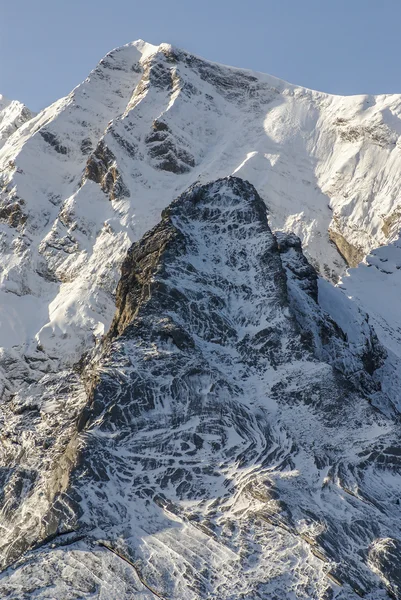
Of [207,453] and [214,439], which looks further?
[214,439]

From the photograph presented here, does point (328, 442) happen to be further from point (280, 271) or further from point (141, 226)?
point (141, 226)

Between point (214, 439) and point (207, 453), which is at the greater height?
point (214, 439)

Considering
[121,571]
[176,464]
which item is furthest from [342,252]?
[121,571]

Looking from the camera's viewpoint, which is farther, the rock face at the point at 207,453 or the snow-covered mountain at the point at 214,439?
the snow-covered mountain at the point at 214,439

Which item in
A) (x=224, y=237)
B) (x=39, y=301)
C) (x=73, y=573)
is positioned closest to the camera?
(x=73, y=573)

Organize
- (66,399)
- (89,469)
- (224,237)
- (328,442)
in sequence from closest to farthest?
(89,469)
(328,442)
(66,399)
(224,237)

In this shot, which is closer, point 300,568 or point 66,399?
point 300,568

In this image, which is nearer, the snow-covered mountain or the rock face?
the rock face

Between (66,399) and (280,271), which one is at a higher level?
(280,271)
